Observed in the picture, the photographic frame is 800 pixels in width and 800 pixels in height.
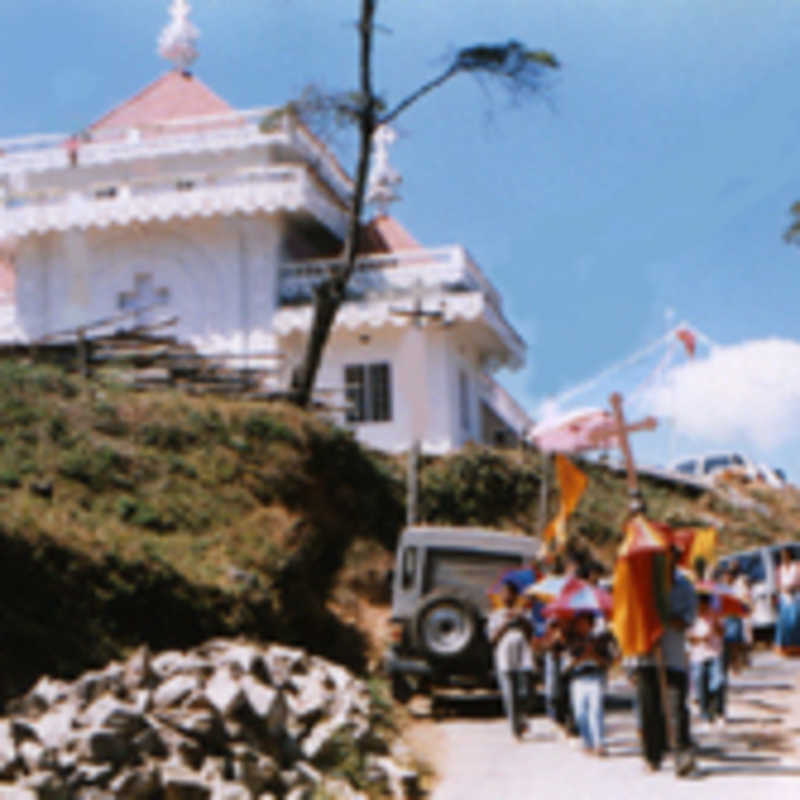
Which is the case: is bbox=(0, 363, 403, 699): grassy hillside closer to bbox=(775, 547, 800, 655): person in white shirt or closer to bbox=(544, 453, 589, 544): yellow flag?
bbox=(544, 453, 589, 544): yellow flag

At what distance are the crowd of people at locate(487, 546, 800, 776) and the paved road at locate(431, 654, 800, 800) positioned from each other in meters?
0.32

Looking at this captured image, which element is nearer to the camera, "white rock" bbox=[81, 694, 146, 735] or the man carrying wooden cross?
"white rock" bbox=[81, 694, 146, 735]

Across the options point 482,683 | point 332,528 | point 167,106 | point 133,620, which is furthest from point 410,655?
point 167,106

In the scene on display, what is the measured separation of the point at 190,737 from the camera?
9602 mm

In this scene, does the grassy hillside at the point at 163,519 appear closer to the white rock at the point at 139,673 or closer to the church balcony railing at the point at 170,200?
the white rock at the point at 139,673

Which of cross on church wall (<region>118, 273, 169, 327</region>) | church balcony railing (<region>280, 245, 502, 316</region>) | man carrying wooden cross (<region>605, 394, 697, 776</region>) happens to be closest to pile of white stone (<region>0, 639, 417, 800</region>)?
man carrying wooden cross (<region>605, 394, 697, 776</region>)

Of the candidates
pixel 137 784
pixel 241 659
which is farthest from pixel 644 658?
pixel 137 784

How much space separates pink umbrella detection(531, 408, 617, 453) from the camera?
19.0 metres

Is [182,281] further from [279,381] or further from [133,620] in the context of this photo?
[133,620]

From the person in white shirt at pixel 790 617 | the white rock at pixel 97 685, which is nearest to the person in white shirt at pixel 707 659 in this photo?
the person in white shirt at pixel 790 617

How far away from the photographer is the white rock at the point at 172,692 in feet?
32.6

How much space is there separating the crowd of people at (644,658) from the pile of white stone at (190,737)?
2.10 meters

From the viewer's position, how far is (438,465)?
32.9m

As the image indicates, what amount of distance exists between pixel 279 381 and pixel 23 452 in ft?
49.7
